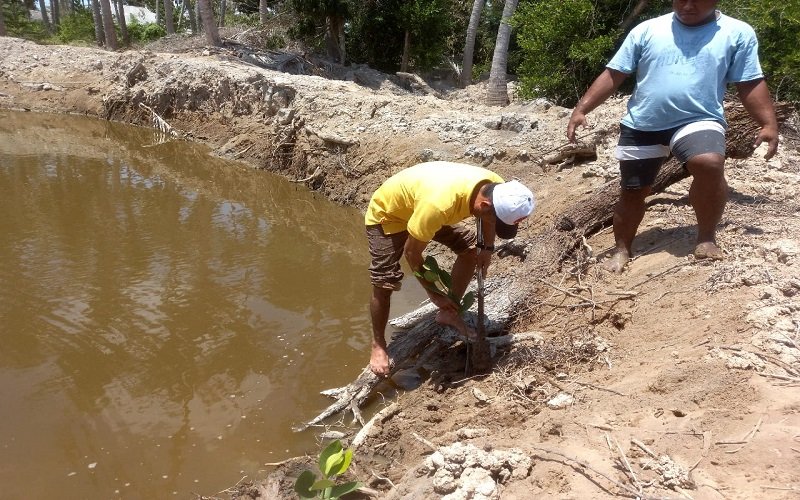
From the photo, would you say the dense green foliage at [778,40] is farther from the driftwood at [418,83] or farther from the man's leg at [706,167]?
the driftwood at [418,83]

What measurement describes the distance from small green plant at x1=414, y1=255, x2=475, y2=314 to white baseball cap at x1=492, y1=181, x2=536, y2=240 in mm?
607

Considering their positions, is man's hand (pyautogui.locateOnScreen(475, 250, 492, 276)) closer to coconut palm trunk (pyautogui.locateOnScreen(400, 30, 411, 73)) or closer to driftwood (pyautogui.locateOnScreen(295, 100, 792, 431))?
driftwood (pyautogui.locateOnScreen(295, 100, 792, 431))

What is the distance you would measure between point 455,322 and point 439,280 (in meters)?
0.29

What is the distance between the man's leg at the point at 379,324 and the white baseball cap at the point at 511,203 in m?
0.98

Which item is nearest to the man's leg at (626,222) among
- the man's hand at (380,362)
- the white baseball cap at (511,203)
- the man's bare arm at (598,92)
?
the man's bare arm at (598,92)

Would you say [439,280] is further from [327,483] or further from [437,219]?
[327,483]

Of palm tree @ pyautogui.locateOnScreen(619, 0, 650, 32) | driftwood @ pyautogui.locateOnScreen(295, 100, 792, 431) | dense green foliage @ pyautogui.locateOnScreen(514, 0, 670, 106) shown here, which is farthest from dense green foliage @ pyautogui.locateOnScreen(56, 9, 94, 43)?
driftwood @ pyautogui.locateOnScreen(295, 100, 792, 431)

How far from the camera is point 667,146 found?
3518 millimetres

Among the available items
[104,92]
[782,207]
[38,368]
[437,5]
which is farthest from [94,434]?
[437,5]

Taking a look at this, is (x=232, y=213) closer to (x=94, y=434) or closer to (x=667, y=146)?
(x=94, y=434)

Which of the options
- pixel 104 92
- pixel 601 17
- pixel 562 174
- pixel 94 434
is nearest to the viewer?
pixel 94 434

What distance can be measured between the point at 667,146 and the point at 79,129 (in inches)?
461

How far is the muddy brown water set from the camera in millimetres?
3307

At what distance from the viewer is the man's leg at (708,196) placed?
3.26 meters
